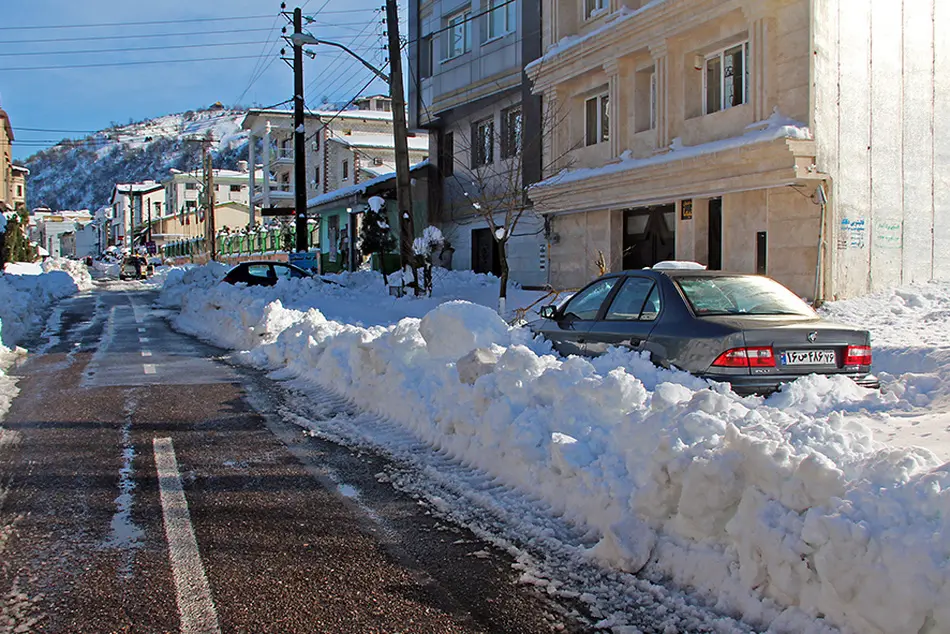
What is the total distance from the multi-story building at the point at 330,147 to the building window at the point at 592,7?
51.8 feet

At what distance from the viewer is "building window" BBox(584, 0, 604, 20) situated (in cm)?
2033

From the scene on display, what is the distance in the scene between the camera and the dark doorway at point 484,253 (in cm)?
2609

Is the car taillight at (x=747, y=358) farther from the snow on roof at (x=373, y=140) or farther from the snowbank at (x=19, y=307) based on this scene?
the snow on roof at (x=373, y=140)

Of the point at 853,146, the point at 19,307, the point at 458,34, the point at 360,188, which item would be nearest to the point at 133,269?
the point at 360,188

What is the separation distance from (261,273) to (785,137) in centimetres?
1659

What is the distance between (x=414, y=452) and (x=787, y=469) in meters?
3.54

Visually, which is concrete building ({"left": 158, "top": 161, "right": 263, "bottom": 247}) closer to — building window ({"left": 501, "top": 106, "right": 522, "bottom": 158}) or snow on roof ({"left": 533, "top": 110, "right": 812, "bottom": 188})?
building window ({"left": 501, "top": 106, "right": 522, "bottom": 158})

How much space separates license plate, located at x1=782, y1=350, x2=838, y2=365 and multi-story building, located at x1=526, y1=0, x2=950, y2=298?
840 cm

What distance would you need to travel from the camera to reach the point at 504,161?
24438mm

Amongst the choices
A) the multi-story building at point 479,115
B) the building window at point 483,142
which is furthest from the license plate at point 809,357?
the building window at point 483,142

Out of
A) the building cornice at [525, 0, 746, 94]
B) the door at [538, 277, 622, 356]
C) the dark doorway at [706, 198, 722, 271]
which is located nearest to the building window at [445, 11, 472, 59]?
the building cornice at [525, 0, 746, 94]

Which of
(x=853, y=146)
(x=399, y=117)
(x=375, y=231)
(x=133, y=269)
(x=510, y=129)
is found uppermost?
(x=510, y=129)

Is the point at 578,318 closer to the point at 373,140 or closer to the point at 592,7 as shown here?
the point at 592,7

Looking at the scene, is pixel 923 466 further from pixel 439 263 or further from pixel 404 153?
pixel 439 263
